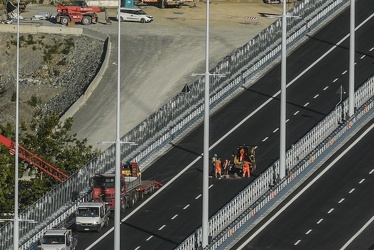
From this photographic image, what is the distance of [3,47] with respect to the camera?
7682 inches

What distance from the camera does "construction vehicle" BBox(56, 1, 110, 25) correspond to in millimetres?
197750

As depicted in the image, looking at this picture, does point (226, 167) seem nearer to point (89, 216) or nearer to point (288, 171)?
point (288, 171)

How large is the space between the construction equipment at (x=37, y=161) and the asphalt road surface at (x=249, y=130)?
8753mm

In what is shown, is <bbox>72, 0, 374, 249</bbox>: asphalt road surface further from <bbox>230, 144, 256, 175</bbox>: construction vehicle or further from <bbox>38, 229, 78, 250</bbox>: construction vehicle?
<bbox>38, 229, 78, 250</bbox>: construction vehicle

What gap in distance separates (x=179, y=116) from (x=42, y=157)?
9.94 meters

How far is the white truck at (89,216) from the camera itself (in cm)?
12269

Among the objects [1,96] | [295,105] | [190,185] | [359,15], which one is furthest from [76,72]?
[190,185]

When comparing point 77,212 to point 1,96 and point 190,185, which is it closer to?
point 190,185

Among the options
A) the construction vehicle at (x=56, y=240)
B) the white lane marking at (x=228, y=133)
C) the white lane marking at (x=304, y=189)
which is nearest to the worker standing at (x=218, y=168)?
the white lane marking at (x=228, y=133)

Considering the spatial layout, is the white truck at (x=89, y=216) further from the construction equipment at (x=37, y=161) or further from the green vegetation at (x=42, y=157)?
the construction equipment at (x=37, y=161)

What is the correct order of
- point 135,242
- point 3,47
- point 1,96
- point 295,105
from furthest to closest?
point 3,47 < point 1,96 < point 295,105 < point 135,242

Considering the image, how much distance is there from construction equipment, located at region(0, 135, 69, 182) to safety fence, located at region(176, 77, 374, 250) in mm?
17786

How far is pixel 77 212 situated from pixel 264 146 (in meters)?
19.9

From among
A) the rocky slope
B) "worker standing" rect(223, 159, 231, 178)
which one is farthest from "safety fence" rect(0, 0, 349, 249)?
the rocky slope
